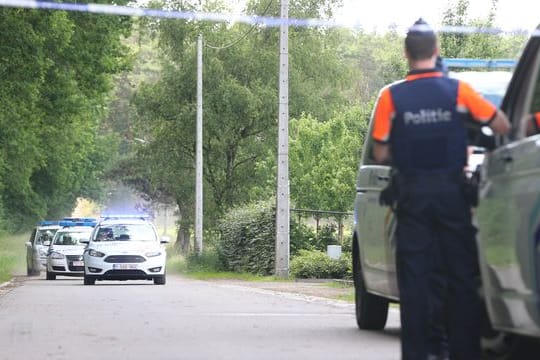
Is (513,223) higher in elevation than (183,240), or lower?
higher

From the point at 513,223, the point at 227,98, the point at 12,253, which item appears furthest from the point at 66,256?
the point at 513,223

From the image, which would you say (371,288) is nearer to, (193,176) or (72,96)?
(72,96)

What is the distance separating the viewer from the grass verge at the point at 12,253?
171 feet

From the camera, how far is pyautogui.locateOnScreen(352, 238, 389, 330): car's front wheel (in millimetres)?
13213

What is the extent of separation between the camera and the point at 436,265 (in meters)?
7.97

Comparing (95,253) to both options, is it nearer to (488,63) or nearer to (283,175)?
(283,175)

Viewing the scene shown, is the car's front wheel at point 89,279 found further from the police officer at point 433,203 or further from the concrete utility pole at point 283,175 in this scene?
the police officer at point 433,203

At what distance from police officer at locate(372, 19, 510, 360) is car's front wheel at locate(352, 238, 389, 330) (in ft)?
16.6

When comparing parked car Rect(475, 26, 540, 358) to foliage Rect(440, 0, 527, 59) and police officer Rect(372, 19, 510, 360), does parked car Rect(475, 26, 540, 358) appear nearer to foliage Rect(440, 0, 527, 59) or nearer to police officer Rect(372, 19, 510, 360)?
police officer Rect(372, 19, 510, 360)

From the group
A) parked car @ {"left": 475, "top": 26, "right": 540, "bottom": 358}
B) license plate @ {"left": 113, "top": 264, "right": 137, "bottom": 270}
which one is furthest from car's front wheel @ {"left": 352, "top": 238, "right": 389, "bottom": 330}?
license plate @ {"left": 113, "top": 264, "right": 137, "bottom": 270}

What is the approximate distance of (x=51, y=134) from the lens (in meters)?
57.2

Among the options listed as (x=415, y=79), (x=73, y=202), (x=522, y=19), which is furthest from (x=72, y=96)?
(x=73, y=202)

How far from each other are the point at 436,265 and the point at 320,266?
28269 mm

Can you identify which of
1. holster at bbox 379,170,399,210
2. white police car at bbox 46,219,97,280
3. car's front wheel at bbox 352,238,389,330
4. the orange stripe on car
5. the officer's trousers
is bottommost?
white police car at bbox 46,219,97,280
